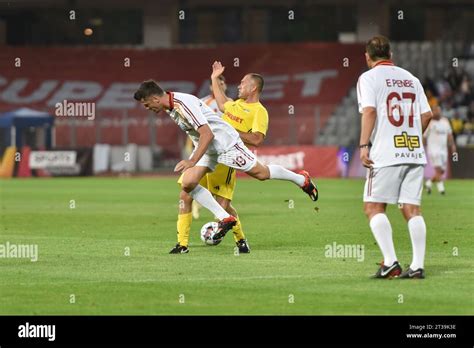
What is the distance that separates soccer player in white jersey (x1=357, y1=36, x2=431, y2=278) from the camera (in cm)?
1187

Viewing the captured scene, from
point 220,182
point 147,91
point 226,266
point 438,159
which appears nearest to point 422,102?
point 226,266

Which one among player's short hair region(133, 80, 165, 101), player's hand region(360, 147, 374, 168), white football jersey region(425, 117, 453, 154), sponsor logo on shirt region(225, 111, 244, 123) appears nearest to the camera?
player's hand region(360, 147, 374, 168)

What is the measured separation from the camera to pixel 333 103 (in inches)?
2078

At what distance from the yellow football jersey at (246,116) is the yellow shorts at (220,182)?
0.60 m

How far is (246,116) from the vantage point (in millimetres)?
16203

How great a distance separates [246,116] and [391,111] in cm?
454

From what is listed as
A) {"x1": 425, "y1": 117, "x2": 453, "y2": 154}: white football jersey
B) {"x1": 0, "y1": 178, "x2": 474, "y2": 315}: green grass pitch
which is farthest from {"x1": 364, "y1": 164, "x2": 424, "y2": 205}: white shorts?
{"x1": 425, "y1": 117, "x2": 453, "y2": 154}: white football jersey

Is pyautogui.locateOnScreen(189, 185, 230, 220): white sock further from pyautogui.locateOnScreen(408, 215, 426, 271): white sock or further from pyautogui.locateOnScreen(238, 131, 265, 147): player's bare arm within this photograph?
pyautogui.locateOnScreen(408, 215, 426, 271): white sock

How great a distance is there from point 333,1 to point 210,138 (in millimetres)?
39282

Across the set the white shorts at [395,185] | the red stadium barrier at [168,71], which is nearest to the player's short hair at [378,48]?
the white shorts at [395,185]

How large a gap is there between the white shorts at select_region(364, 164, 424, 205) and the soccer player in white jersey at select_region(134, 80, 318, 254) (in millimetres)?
2745

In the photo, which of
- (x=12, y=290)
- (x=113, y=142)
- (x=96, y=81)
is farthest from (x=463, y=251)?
(x=96, y=81)

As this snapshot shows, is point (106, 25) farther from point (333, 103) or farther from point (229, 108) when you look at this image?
point (229, 108)
